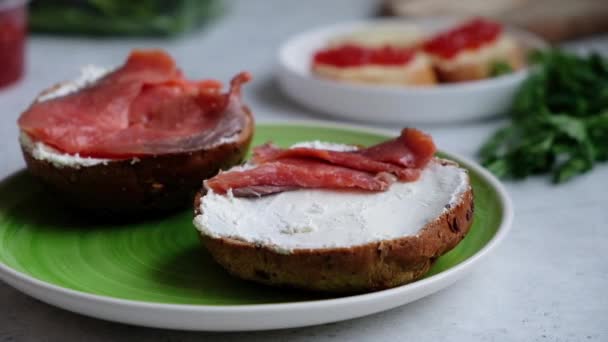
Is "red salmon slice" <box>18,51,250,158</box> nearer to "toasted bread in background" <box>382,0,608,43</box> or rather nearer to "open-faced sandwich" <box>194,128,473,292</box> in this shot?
"open-faced sandwich" <box>194,128,473,292</box>

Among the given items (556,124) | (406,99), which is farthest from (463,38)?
(556,124)

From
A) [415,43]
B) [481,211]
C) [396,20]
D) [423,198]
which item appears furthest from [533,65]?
[423,198]

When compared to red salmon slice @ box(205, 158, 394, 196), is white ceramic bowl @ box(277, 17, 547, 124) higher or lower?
lower

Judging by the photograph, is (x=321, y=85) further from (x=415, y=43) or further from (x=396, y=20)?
(x=396, y=20)

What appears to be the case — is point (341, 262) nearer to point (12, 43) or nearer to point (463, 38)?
point (463, 38)

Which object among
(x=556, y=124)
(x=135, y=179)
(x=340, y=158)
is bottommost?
(x=556, y=124)

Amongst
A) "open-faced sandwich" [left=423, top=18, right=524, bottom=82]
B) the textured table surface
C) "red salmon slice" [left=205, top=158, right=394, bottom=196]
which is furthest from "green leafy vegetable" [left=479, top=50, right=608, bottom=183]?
"red salmon slice" [left=205, top=158, right=394, bottom=196]

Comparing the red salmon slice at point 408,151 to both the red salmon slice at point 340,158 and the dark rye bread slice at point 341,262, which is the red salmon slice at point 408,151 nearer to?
the red salmon slice at point 340,158

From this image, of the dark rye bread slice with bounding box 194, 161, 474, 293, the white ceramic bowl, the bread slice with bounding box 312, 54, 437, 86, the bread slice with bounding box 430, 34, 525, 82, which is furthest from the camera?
the bread slice with bounding box 430, 34, 525, 82
